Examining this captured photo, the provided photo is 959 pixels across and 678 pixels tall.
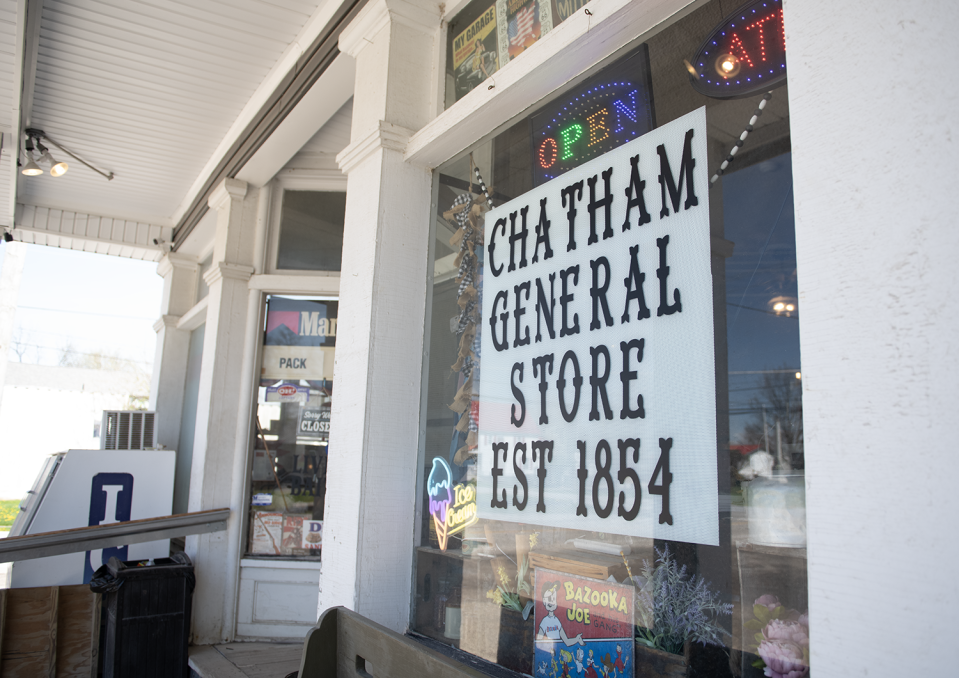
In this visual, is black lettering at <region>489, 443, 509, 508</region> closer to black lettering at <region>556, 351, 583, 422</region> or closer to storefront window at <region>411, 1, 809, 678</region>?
storefront window at <region>411, 1, 809, 678</region>

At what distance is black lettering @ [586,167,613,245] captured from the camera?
1.80 m

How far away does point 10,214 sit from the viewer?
19.3ft

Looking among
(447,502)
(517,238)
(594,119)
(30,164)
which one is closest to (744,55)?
(594,119)

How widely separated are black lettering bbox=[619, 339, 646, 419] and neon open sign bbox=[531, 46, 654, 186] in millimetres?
606

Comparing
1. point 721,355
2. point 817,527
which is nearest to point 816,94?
point 721,355

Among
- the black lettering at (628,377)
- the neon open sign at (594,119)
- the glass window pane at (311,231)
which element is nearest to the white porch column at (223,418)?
the glass window pane at (311,231)

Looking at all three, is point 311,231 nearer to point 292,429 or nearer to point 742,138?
point 292,429

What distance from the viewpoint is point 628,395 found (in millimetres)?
1634

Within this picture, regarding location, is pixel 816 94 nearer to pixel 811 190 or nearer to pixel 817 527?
pixel 811 190

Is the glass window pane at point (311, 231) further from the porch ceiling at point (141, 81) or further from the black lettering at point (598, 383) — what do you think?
the black lettering at point (598, 383)

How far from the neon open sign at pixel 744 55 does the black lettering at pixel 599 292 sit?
51 centimetres

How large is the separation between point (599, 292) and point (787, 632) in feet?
3.10

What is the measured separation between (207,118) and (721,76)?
13.2 ft

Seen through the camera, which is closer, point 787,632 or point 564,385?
point 787,632
